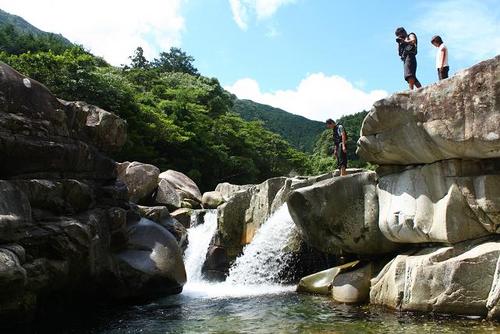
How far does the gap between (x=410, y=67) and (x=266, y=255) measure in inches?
315

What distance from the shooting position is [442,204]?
36.4 ft

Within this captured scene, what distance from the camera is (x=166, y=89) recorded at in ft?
145

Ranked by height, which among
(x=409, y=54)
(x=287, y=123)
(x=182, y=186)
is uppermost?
(x=287, y=123)

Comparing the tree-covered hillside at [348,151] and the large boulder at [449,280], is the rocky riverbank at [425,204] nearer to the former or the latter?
the large boulder at [449,280]

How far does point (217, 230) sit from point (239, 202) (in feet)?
4.85

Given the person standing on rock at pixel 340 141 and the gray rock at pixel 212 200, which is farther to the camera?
the gray rock at pixel 212 200

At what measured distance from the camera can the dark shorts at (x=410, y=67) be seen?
13.0 meters

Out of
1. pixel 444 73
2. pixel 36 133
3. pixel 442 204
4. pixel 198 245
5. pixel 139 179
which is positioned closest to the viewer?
pixel 442 204

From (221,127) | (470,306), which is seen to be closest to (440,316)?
(470,306)

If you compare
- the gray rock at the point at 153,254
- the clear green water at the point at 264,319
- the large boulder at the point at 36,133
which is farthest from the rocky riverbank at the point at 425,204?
the large boulder at the point at 36,133

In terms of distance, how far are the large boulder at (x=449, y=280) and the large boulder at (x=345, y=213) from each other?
1.75 meters

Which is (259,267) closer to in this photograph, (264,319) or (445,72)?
(264,319)

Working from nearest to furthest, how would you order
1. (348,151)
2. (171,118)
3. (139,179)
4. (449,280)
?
(449,280)
(139,179)
(171,118)
(348,151)

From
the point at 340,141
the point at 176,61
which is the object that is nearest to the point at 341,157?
the point at 340,141
